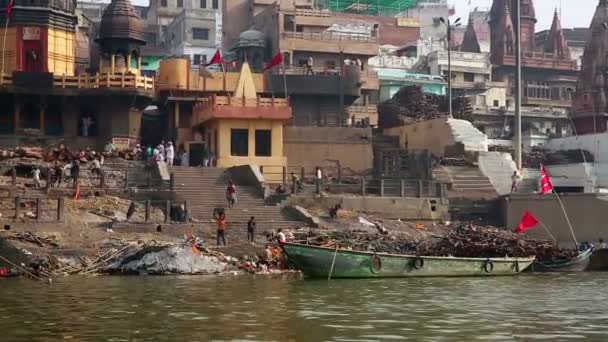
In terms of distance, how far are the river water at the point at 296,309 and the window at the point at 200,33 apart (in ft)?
153

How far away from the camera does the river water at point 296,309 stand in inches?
610

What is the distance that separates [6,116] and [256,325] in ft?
110

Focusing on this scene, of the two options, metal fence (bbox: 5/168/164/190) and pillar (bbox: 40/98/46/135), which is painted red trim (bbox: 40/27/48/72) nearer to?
pillar (bbox: 40/98/46/135)

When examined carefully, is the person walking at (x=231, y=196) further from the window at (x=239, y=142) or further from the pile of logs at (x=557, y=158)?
the pile of logs at (x=557, y=158)

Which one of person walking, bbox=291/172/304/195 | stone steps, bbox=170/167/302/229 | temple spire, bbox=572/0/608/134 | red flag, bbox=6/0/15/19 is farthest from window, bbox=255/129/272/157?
temple spire, bbox=572/0/608/134

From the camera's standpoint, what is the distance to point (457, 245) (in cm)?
3020

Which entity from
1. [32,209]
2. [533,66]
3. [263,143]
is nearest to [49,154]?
[32,209]

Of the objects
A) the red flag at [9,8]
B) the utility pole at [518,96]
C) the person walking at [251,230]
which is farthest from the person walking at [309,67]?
the person walking at [251,230]

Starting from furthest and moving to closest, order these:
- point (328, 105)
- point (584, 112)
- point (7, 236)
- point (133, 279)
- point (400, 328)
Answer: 1. point (584, 112)
2. point (328, 105)
3. point (7, 236)
4. point (133, 279)
5. point (400, 328)

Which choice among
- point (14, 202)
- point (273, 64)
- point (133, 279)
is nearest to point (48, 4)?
point (273, 64)

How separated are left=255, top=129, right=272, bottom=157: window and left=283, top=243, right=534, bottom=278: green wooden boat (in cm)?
1781

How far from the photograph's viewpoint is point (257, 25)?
68.2m

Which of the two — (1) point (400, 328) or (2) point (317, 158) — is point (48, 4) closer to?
(2) point (317, 158)

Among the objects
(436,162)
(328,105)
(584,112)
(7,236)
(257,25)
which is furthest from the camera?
(257,25)
